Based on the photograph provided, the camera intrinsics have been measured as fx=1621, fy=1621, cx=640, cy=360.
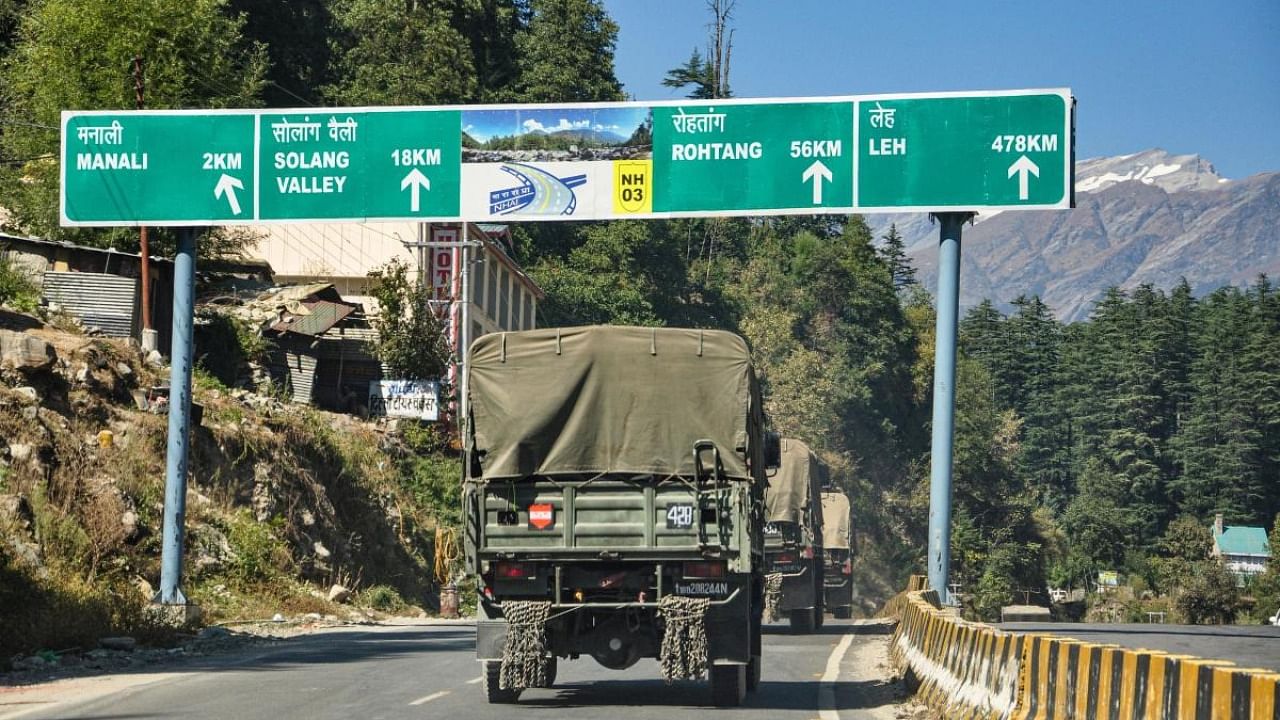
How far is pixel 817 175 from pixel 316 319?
108 feet

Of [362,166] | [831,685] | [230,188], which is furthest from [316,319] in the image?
[831,685]

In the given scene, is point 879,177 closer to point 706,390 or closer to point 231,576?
point 706,390

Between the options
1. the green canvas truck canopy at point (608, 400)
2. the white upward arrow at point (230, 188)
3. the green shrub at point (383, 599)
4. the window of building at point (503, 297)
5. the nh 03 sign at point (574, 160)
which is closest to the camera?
the green canvas truck canopy at point (608, 400)

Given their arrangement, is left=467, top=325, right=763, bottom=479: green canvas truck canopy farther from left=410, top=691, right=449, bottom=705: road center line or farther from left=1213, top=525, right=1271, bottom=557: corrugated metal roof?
left=1213, top=525, right=1271, bottom=557: corrugated metal roof

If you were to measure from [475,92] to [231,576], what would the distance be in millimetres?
55072

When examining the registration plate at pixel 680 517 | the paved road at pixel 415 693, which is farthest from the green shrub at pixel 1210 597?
the registration plate at pixel 680 517

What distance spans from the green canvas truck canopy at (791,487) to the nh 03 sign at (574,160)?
730cm

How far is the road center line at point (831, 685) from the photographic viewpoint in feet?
47.5

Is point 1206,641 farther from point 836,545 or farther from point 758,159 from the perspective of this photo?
point 758,159

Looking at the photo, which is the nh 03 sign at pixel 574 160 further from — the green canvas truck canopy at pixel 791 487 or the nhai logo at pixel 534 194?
the green canvas truck canopy at pixel 791 487

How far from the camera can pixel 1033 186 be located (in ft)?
69.4

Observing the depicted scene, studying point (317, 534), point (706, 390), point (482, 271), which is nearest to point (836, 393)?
point (482, 271)

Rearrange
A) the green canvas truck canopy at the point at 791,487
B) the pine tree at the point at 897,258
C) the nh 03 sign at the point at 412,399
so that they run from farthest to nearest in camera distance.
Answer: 1. the pine tree at the point at 897,258
2. the nh 03 sign at the point at 412,399
3. the green canvas truck canopy at the point at 791,487

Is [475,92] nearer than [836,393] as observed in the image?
Yes
